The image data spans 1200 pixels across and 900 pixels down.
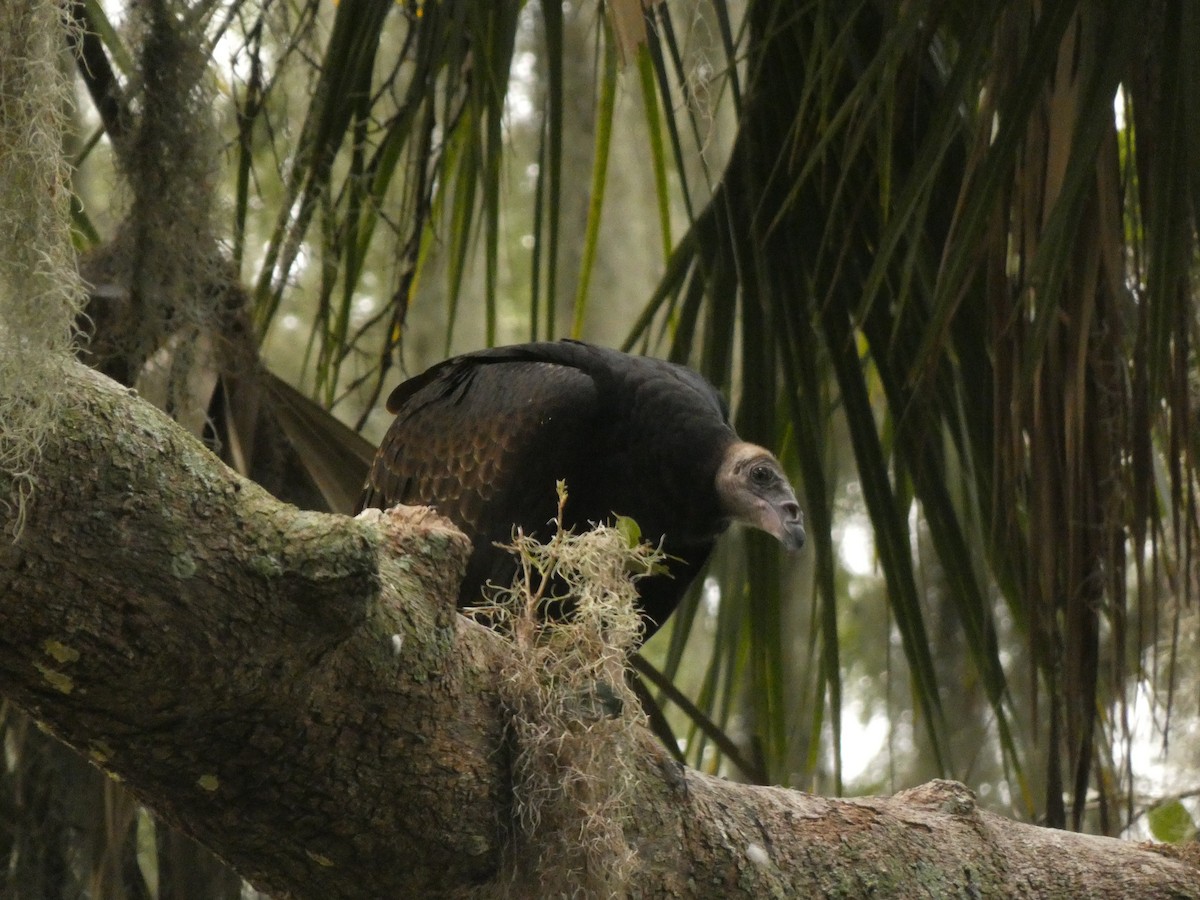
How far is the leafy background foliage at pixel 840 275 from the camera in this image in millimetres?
2822

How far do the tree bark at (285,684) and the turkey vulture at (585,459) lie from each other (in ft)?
4.05

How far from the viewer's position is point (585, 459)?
3695mm

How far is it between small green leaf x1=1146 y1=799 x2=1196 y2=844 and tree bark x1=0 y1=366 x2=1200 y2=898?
43.8 inches

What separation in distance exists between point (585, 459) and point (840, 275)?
758 mm

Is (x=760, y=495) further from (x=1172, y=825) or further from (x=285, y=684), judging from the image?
(x=285, y=684)

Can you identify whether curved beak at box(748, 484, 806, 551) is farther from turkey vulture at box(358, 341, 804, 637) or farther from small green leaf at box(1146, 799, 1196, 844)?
small green leaf at box(1146, 799, 1196, 844)

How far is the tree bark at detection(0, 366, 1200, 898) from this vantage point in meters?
1.62

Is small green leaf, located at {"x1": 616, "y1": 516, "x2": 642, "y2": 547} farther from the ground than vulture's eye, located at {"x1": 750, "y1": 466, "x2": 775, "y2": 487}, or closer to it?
closer to it

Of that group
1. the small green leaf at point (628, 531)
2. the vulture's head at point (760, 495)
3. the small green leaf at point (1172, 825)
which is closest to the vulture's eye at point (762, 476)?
the vulture's head at point (760, 495)

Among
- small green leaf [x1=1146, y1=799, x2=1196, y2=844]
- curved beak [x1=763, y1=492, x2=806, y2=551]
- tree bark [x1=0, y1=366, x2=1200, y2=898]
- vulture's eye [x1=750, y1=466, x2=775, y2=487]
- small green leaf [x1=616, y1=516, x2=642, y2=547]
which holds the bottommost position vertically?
tree bark [x1=0, y1=366, x2=1200, y2=898]

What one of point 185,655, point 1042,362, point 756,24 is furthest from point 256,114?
point 185,655

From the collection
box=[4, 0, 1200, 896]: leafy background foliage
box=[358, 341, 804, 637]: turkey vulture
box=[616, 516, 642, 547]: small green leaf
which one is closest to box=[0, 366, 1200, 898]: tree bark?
box=[616, 516, 642, 547]: small green leaf

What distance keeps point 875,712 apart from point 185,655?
7.34m

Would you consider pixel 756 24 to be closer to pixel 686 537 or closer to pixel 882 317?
pixel 882 317
